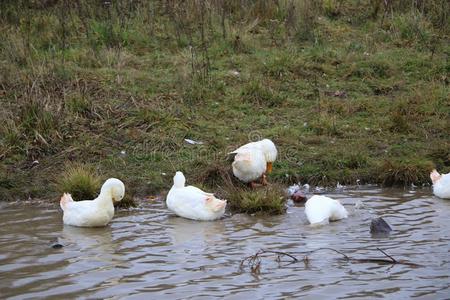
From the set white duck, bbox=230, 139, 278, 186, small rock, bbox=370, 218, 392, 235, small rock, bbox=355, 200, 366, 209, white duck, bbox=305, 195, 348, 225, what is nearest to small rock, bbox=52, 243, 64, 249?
white duck, bbox=305, 195, 348, 225

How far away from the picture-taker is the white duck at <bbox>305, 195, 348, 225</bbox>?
27.5 feet

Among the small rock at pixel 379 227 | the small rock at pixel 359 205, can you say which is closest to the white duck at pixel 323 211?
the small rock at pixel 359 205

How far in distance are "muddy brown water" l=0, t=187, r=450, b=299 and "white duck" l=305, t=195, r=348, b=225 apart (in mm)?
96

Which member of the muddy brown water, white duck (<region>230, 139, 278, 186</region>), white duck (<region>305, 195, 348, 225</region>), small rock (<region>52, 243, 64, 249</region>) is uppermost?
white duck (<region>230, 139, 278, 186</region>)

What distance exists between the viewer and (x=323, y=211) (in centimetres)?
Answer: 839

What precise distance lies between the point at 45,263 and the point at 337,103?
→ 6.43 metres

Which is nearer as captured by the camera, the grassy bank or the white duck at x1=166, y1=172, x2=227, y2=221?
the white duck at x1=166, y1=172, x2=227, y2=221

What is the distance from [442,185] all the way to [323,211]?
6.08 feet

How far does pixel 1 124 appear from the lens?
1122 cm

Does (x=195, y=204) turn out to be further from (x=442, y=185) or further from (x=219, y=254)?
(x=442, y=185)

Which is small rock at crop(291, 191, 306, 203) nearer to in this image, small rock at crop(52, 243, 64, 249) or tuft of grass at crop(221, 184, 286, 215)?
tuft of grass at crop(221, 184, 286, 215)

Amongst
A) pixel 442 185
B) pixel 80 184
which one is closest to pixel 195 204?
pixel 80 184

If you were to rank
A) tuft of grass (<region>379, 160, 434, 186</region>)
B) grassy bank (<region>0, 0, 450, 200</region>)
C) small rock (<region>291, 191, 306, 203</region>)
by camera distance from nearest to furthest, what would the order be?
small rock (<region>291, 191, 306, 203</region>) < tuft of grass (<region>379, 160, 434, 186</region>) < grassy bank (<region>0, 0, 450, 200</region>)

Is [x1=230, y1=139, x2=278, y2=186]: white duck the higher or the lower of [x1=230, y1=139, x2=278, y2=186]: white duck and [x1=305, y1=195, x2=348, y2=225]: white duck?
the higher
